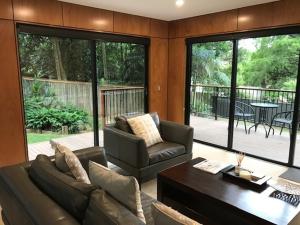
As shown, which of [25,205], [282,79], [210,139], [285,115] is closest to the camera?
[25,205]

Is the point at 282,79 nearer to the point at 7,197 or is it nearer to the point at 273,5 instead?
the point at 273,5

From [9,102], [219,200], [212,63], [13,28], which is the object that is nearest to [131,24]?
[212,63]

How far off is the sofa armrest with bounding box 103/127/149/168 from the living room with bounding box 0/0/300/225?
1cm

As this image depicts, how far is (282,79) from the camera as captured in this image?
3.86m

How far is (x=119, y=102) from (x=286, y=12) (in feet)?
9.68

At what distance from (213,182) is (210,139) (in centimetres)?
276

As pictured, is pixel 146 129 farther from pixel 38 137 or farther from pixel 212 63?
pixel 212 63

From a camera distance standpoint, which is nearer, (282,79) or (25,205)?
(25,205)

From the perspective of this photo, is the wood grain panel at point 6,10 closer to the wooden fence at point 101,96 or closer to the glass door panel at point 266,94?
the wooden fence at point 101,96

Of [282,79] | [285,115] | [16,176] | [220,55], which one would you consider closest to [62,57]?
[16,176]

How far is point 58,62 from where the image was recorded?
3648 millimetres

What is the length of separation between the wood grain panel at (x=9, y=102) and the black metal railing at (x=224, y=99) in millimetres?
3148

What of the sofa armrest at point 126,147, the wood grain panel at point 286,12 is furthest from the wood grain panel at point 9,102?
the wood grain panel at point 286,12

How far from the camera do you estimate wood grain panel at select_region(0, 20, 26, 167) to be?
10.0 ft
